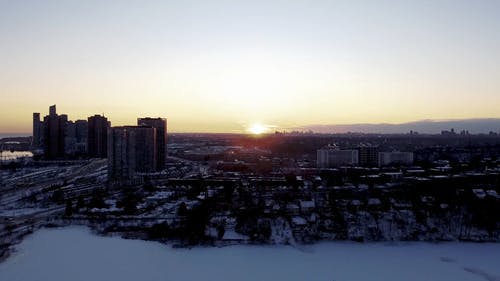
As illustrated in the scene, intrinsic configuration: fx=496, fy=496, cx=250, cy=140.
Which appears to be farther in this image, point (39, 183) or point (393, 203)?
point (39, 183)

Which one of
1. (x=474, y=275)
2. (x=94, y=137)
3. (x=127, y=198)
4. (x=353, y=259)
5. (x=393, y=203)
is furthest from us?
(x=94, y=137)

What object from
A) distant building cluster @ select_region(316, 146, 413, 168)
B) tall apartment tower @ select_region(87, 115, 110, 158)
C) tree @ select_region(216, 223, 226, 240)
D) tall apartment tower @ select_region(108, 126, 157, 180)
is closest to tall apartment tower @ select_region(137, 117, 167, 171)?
tall apartment tower @ select_region(108, 126, 157, 180)

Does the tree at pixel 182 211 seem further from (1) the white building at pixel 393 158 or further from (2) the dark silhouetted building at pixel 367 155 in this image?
(2) the dark silhouetted building at pixel 367 155

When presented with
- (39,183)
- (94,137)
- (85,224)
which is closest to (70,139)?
(94,137)

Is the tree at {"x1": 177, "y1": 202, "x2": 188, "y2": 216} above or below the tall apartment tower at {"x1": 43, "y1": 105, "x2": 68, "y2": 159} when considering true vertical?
below

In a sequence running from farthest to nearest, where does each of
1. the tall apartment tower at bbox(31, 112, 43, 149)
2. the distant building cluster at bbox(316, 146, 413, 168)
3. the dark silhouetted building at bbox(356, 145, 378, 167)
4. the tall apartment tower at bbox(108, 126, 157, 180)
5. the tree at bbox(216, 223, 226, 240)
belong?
1. the tall apartment tower at bbox(31, 112, 43, 149)
2. the dark silhouetted building at bbox(356, 145, 378, 167)
3. the distant building cluster at bbox(316, 146, 413, 168)
4. the tall apartment tower at bbox(108, 126, 157, 180)
5. the tree at bbox(216, 223, 226, 240)

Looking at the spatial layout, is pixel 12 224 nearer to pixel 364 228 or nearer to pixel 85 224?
pixel 85 224

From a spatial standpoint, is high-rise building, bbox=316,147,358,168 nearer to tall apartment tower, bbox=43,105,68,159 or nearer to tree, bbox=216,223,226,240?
tree, bbox=216,223,226,240
